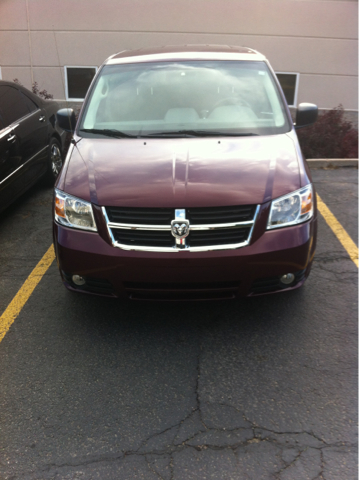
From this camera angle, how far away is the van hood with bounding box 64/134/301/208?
3.12 m

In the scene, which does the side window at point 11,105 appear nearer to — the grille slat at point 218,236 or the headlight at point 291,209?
the grille slat at point 218,236

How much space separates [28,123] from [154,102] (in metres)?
2.46

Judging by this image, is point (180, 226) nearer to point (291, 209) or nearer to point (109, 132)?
point (291, 209)

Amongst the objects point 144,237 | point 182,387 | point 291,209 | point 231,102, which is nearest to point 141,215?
point 144,237

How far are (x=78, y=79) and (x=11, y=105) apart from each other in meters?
6.28

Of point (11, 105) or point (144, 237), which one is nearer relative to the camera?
point (144, 237)

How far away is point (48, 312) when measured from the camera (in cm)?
383

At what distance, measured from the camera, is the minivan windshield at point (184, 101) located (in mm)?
4090

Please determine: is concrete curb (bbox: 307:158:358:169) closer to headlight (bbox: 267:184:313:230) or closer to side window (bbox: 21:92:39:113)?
side window (bbox: 21:92:39:113)

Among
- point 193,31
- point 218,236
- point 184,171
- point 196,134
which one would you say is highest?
point 193,31

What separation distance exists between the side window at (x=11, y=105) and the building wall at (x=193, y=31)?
5.74m

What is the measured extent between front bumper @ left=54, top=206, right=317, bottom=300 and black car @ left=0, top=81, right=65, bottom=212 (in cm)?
254

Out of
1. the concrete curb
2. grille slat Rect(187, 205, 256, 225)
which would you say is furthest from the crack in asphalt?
the concrete curb

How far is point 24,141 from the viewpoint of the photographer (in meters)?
5.93
